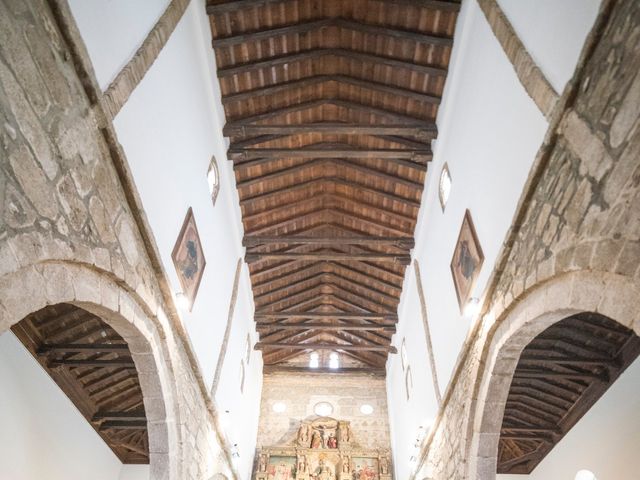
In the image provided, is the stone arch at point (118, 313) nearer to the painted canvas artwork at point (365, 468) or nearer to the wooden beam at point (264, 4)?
the wooden beam at point (264, 4)

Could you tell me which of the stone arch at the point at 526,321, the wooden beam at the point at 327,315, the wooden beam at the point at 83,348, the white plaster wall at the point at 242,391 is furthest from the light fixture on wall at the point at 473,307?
the wooden beam at the point at 327,315

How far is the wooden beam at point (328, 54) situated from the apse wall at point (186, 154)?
472mm

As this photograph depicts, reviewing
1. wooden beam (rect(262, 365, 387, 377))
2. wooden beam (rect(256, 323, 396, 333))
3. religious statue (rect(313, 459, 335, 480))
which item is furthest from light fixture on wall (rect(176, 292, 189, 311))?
wooden beam (rect(262, 365, 387, 377))

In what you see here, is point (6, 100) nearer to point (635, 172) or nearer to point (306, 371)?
point (635, 172)

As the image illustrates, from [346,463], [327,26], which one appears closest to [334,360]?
[346,463]

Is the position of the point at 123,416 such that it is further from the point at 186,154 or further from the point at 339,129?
Answer: the point at 339,129

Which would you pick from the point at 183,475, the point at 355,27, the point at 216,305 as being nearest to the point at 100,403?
the point at 216,305

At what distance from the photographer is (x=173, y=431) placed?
22.5 feet

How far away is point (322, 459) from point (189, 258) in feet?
31.1

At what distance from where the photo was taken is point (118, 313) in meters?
5.09

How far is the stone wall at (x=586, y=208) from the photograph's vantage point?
328cm

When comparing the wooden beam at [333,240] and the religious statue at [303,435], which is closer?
the wooden beam at [333,240]

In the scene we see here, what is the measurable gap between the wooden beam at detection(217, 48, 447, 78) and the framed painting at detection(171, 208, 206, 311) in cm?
289

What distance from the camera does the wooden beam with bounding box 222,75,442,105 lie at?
9016 mm
